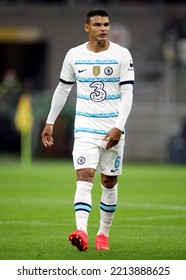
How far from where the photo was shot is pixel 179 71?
1464 inches

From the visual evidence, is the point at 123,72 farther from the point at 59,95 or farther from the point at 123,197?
the point at 123,197

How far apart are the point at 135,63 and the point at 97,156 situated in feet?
88.4

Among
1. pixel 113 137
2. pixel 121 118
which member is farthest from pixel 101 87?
pixel 113 137

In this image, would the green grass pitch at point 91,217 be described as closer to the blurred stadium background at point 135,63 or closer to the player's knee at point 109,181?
the player's knee at point 109,181

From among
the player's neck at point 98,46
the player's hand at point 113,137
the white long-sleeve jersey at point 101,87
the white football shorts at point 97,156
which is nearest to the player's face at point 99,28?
the player's neck at point 98,46

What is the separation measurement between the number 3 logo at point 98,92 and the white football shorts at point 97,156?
1.47 ft

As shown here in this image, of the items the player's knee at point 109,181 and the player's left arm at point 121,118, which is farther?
the player's knee at point 109,181

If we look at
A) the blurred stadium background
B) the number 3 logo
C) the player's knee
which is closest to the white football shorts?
the player's knee

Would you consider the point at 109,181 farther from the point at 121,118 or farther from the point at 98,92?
the point at 98,92

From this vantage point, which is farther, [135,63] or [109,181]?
[135,63]

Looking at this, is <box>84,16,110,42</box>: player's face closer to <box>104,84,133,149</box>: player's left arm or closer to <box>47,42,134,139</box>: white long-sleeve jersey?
<box>47,42,134,139</box>: white long-sleeve jersey

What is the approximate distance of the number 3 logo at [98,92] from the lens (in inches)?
484

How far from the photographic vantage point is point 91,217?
55.0ft
